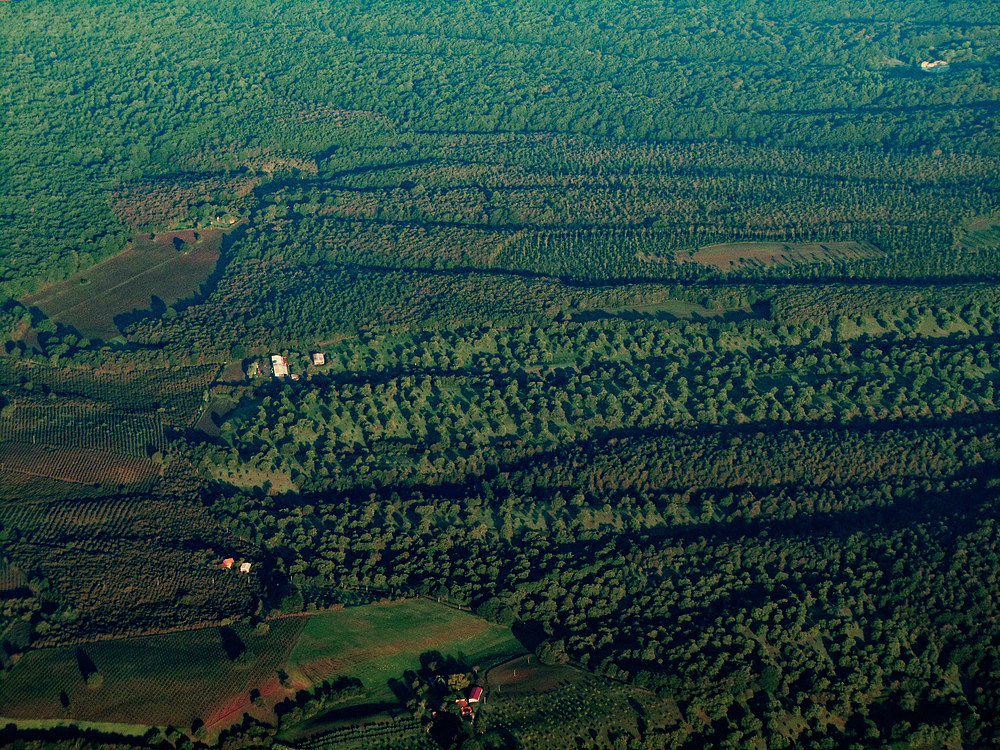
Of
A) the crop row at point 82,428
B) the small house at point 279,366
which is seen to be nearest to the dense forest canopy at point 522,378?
the crop row at point 82,428

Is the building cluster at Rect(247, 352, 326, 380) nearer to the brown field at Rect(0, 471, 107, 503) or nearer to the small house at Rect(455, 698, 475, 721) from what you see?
the brown field at Rect(0, 471, 107, 503)

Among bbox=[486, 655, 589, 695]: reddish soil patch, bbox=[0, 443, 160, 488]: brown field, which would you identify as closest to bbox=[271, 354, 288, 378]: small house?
bbox=[0, 443, 160, 488]: brown field

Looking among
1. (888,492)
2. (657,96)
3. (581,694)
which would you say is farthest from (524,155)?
(581,694)

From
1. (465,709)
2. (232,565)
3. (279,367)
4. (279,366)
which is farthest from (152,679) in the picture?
(279,366)

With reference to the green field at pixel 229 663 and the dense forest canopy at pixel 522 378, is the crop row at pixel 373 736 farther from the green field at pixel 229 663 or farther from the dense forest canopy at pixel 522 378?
the green field at pixel 229 663

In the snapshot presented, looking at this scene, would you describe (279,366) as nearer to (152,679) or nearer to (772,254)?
(152,679)
